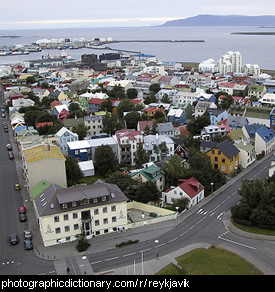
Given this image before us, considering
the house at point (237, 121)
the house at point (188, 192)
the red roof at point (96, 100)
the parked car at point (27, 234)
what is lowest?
the parked car at point (27, 234)

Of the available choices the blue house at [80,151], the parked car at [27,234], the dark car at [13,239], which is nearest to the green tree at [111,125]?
the blue house at [80,151]

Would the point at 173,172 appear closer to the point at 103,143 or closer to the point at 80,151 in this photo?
the point at 103,143

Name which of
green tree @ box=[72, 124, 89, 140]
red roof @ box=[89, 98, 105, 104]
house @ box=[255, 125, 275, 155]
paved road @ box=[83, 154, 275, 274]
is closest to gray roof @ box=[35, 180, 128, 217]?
paved road @ box=[83, 154, 275, 274]

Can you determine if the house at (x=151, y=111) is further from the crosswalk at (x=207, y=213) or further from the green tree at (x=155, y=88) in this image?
the crosswalk at (x=207, y=213)

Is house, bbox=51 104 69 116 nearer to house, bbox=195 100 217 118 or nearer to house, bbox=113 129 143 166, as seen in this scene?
house, bbox=195 100 217 118

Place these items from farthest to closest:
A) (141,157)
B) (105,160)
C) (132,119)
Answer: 1. (132,119)
2. (141,157)
3. (105,160)

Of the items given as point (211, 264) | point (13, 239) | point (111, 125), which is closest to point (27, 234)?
point (13, 239)
